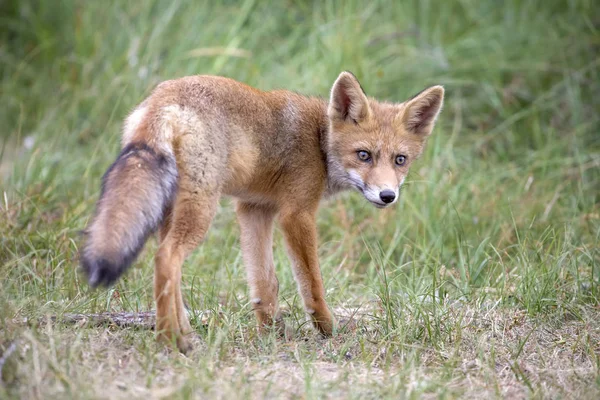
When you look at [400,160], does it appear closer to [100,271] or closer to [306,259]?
[306,259]

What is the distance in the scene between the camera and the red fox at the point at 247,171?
11.5 ft

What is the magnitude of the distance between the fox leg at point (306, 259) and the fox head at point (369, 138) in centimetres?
46

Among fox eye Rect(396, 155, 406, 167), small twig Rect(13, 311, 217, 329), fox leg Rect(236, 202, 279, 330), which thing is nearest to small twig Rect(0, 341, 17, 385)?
small twig Rect(13, 311, 217, 329)

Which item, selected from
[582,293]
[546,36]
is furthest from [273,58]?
[582,293]

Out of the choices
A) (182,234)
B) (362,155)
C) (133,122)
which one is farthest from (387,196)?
(133,122)

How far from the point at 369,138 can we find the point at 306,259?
919 millimetres

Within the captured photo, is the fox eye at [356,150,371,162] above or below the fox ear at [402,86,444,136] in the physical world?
below

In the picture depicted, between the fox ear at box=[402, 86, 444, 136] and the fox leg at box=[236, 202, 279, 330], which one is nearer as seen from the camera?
the fox leg at box=[236, 202, 279, 330]

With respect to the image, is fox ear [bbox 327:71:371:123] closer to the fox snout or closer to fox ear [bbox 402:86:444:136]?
fox ear [bbox 402:86:444:136]

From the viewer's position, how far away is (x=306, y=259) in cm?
451

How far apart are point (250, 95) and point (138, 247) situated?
1413mm

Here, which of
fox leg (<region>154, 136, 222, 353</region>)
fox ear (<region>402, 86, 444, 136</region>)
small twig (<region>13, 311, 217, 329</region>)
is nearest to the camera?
fox leg (<region>154, 136, 222, 353</region>)

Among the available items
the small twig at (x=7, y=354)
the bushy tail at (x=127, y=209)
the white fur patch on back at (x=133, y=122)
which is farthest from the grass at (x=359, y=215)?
the white fur patch on back at (x=133, y=122)

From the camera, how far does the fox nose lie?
4508mm
